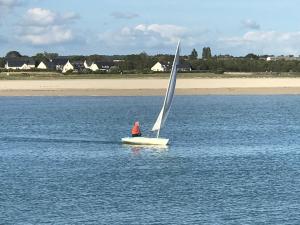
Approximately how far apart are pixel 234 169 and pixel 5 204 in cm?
1241

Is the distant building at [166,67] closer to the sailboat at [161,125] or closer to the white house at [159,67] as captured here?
the white house at [159,67]

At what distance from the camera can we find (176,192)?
31781 millimetres

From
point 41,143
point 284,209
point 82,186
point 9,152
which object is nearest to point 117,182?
point 82,186

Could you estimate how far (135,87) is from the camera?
112750mm

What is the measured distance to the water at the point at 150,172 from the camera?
90.9 ft

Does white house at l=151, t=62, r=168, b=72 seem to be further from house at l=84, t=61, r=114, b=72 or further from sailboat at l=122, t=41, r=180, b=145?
sailboat at l=122, t=41, r=180, b=145

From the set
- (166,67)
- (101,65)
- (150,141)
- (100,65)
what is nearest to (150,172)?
(150,141)

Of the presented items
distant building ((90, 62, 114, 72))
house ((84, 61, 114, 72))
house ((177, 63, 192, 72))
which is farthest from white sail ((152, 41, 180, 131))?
distant building ((90, 62, 114, 72))

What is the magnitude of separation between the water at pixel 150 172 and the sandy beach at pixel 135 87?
128 ft

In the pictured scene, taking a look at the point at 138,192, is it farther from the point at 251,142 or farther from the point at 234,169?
the point at 251,142

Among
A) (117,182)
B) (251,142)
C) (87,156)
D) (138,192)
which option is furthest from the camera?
(251,142)

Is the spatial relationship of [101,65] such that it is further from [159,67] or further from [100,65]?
[159,67]

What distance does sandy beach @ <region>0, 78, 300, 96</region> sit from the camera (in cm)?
10931

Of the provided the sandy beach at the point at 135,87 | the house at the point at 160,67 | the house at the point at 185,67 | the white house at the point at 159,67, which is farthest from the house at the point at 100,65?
the sandy beach at the point at 135,87
